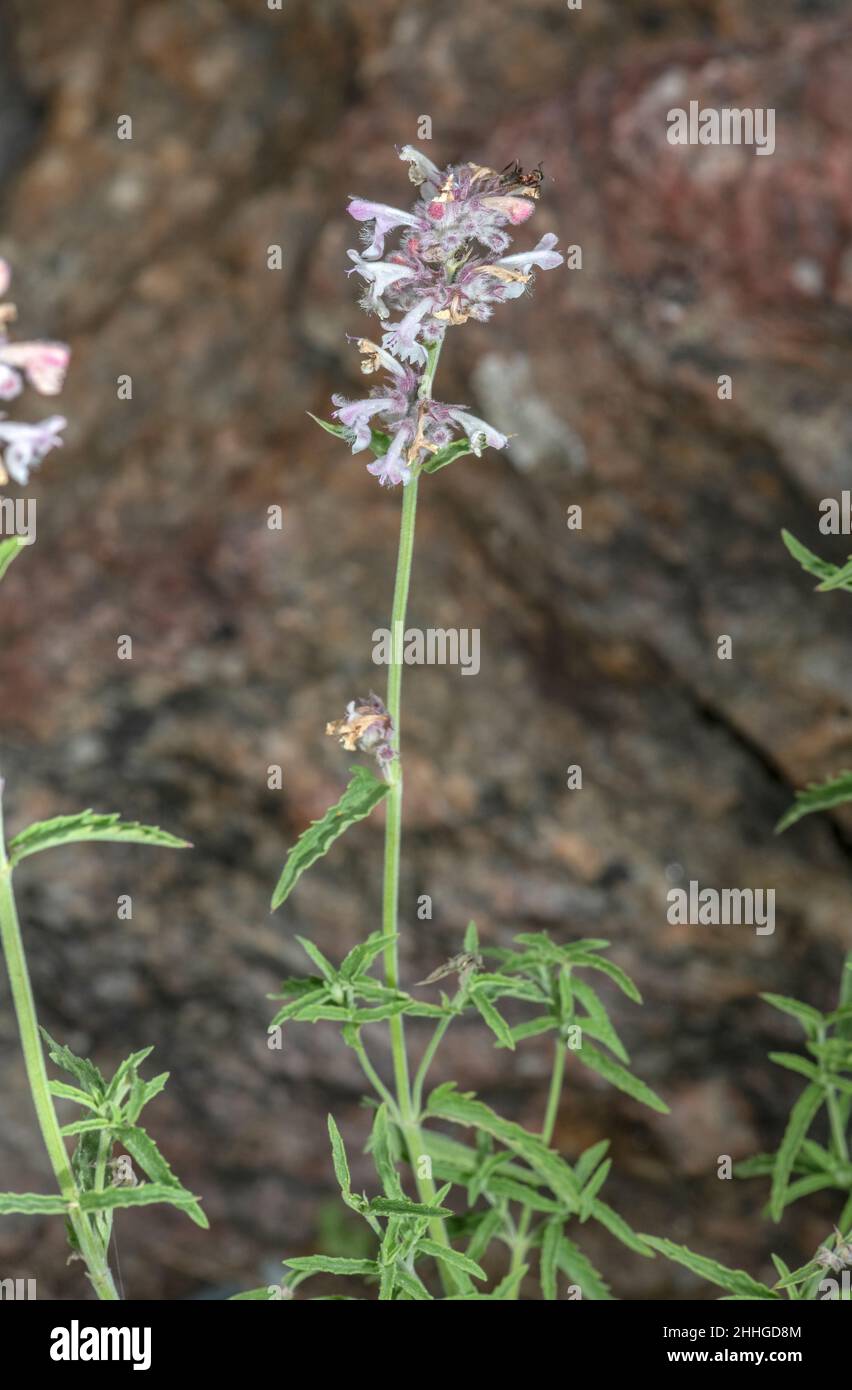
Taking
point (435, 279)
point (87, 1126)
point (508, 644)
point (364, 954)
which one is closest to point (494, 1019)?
point (364, 954)

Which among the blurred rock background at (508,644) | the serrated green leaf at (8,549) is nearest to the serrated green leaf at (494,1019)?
the serrated green leaf at (8,549)

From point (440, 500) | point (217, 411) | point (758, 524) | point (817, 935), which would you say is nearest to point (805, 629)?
point (758, 524)

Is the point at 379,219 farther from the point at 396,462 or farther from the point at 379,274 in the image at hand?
the point at 396,462

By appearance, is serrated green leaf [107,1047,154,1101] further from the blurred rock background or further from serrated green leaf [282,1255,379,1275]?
the blurred rock background

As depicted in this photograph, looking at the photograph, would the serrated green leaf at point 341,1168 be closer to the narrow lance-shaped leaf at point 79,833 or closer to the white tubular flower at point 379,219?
the narrow lance-shaped leaf at point 79,833

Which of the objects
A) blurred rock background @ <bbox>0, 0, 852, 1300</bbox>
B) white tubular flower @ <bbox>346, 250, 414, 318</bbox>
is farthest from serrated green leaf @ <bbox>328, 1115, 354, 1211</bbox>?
blurred rock background @ <bbox>0, 0, 852, 1300</bbox>

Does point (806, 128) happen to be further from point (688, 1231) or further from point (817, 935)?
point (688, 1231)
